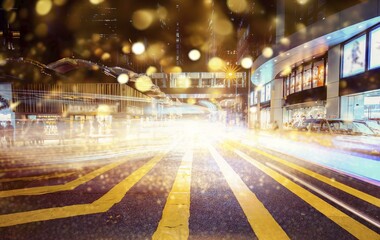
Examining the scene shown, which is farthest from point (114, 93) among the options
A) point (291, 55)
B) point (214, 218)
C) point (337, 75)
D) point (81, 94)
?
point (214, 218)

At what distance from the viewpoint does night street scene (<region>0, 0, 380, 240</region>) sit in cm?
293

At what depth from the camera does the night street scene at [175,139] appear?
2934mm

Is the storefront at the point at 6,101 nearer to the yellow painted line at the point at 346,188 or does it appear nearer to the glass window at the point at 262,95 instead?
the yellow painted line at the point at 346,188

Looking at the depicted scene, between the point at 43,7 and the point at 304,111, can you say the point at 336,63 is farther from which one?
the point at 43,7

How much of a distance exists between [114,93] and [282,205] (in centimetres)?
2436

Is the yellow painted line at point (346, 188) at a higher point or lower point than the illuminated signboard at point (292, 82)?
lower

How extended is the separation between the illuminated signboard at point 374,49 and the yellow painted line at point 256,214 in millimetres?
15467

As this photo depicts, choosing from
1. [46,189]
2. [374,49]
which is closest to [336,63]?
[374,49]

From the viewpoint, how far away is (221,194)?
3994 millimetres

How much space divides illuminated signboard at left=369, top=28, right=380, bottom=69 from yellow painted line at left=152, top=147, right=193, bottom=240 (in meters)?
16.4

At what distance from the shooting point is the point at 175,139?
17922mm

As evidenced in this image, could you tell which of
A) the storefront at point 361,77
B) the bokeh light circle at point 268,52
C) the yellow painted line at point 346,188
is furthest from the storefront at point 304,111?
the yellow painted line at point 346,188

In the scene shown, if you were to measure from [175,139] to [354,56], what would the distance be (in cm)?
1536

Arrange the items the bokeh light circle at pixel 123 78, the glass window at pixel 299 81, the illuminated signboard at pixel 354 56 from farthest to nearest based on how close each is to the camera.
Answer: the glass window at pixel 299 81 → the bokeh light circle at pixel 123 78 → the illuminated signboard at pixel 354 56
